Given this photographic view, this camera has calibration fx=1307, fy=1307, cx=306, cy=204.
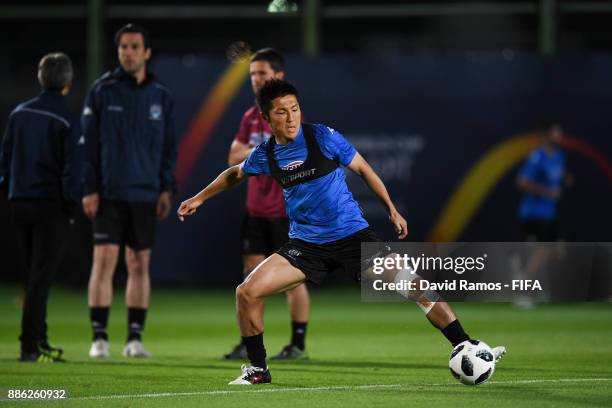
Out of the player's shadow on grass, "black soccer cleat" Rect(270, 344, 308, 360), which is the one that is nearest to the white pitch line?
the player's shadow on grass

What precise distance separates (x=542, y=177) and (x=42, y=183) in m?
7.95

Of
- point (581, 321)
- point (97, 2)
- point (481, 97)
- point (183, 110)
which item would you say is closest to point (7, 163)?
point (581, 321)

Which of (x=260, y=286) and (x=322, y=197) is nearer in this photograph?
(x=260, y=286)

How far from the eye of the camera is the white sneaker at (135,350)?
10297 millimetres

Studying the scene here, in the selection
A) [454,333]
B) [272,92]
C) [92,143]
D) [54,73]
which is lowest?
[454,333]

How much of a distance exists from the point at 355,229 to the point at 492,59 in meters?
10.0

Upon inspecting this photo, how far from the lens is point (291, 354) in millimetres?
10172

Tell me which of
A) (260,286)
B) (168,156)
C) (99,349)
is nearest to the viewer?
(260,286)

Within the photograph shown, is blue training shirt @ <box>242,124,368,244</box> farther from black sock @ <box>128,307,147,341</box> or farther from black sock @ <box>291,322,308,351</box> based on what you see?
black sock @ <box>128,307,147,341</box>

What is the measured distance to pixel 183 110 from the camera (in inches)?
704

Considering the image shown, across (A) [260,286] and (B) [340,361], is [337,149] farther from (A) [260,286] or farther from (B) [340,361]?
(B) [340,361]

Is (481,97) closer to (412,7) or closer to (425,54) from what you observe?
(425,54)

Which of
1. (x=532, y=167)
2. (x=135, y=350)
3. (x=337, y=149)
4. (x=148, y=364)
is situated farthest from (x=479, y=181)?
(x=337, y=149)

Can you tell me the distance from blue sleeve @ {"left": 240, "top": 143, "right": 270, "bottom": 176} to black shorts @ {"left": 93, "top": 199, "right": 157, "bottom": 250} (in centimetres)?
241
